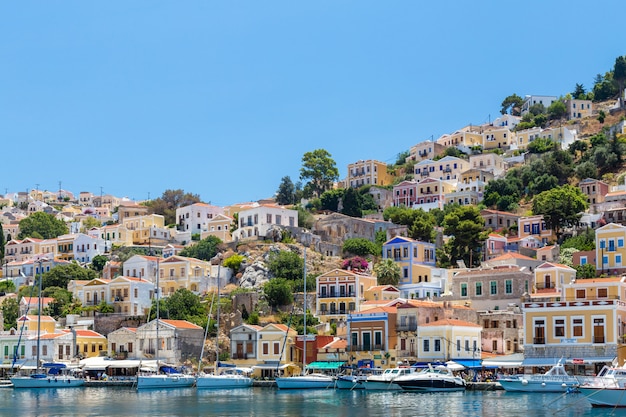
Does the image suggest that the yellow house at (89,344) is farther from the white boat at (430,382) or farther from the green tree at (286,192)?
the green tree at (286,192)

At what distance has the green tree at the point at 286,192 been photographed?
A: 12825 cm

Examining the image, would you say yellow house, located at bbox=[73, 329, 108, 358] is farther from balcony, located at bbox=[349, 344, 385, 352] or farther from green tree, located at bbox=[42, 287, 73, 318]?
balcony, located at bbox=[349, 344, 385, 352]

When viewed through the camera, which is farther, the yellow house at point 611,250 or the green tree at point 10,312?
the green tree at point 10,312

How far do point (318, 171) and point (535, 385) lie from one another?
73.0m

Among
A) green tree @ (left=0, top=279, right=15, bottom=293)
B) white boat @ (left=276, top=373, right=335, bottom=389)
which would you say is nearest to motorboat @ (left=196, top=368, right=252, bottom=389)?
white boat @ (left=276, top=373, right=335, bottom=389)

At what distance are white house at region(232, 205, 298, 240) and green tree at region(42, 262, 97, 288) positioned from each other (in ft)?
53.2

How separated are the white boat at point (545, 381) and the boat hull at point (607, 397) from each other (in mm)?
6821

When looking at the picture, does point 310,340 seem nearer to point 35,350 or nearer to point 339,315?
point 339,315

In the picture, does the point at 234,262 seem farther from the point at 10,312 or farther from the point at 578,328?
the point at 578,328

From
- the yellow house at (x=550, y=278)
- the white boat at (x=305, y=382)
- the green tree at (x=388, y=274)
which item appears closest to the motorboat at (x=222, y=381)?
the white boat at (x=305, y=382)

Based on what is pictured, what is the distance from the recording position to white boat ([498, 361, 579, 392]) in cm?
5588

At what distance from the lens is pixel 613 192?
95.9 metres

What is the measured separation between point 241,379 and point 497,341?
61.3 feet

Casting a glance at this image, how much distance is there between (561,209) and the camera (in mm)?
88000
